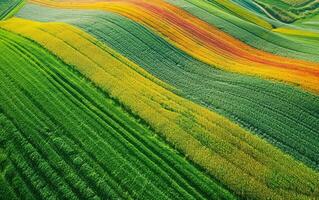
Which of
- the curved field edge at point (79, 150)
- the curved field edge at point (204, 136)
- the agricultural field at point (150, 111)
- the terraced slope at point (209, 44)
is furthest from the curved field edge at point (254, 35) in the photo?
the curved field edge at point (79, 150)

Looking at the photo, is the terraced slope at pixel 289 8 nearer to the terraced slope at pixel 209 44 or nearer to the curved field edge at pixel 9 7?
the terraced slope at pixel 209 44

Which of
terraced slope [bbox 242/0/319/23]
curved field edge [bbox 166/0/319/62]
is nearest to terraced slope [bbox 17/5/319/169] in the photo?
curved field edge [bbox 166/0/319/62]

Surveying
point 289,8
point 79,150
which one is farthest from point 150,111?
point 289,8

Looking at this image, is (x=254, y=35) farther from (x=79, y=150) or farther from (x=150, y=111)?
(x=79, y=150)

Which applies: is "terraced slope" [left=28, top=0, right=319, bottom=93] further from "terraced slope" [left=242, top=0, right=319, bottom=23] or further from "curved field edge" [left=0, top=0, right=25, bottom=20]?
"terraced slope" [left=242, top=0, right=319, bottom=23]

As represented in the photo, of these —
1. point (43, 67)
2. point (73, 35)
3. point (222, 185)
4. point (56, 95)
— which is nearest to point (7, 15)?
point (73, 35)

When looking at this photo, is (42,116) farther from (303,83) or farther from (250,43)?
(250,43)
